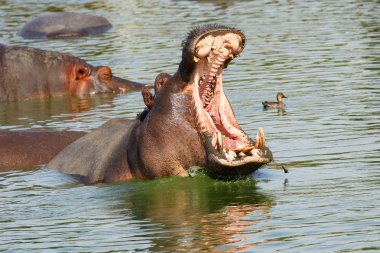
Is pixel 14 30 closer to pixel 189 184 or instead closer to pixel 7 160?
pixel 7 160

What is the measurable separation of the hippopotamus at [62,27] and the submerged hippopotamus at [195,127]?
13.1m

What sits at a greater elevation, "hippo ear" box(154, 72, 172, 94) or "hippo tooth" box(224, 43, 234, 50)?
"hippo tooth" box(224, 43, 234, 50)

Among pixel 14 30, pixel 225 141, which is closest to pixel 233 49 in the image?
pixel 225 141

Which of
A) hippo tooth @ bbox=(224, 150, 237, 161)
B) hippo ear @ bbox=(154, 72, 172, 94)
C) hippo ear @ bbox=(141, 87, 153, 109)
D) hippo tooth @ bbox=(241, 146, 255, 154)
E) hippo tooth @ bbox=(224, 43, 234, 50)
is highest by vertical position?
hippo tooth @ bbox=(224, 43, 234, 50)

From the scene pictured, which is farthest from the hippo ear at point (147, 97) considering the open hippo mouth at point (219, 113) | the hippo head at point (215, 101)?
the open hippo mouth at point (219, 113)

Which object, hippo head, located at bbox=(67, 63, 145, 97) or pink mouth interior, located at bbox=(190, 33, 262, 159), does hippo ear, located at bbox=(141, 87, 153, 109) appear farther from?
hippo head, located at bbox=(67, 63, 145, 97)

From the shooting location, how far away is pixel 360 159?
371 inches

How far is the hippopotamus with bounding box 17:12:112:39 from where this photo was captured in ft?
72.3

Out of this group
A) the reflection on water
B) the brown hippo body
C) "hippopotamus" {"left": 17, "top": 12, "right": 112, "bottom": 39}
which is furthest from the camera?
"hippopotamus" {"left": 17, "top": 12, "right": 112, "bottom": 39}

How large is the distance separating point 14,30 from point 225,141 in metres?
14.8

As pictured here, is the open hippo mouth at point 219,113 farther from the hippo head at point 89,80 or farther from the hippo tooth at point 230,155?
the hippo head at point 89,80

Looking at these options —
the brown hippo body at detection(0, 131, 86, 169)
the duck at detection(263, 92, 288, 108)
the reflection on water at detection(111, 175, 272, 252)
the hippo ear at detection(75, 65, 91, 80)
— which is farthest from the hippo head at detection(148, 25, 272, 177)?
the hippo ear at detection(75, 65, 91, 80)

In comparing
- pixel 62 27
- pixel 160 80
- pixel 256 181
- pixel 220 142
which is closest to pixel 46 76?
pixel 62 27

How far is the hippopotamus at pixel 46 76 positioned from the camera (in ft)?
52.5
